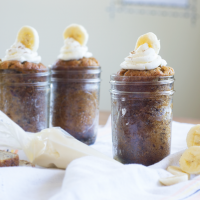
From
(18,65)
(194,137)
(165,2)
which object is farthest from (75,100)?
(165,2)

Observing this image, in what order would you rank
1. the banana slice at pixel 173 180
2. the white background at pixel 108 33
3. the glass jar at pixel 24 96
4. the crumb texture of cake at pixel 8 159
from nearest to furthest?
the banana slice at pixel 173 180
the crumb texture of cake at pixel 8 159
the glass jar at pixel 24 96
the white background at pixel 108 33

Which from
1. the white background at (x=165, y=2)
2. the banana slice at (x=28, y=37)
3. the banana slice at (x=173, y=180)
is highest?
the white background at (x=165, y=2)

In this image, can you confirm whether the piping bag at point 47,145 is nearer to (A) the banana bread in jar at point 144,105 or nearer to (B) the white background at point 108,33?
(A) the banana bread in jar at point 144,105

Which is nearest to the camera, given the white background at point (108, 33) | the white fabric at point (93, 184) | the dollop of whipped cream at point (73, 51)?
the white fabric at point (93, 184)

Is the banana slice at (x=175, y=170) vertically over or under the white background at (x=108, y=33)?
under

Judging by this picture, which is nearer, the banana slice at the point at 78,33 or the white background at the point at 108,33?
the banana slice at the point at 78,33

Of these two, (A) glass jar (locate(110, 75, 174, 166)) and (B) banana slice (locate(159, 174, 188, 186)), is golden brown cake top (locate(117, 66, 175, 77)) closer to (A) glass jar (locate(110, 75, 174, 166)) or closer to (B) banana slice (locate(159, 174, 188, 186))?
(A) glass jar (locate(110, 75, 174, 166))

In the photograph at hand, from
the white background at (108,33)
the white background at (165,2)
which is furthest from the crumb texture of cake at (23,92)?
the white background at (165,2)
